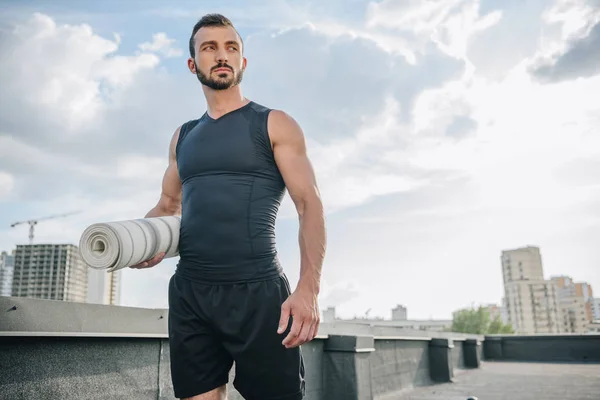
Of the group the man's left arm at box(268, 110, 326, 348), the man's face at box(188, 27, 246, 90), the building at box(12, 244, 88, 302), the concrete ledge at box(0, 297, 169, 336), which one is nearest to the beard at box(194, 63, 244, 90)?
the man's face at box(188, 27, 246, 90)

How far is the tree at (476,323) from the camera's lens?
75.1 m

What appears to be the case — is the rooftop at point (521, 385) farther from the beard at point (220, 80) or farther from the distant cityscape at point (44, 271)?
the distant cityscape at point (44, 271)

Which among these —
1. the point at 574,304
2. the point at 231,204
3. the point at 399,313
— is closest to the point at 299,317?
the point at 231,204

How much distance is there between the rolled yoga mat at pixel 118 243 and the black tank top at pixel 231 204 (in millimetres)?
167

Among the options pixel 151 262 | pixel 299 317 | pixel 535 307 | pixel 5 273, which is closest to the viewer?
pixel 299 317

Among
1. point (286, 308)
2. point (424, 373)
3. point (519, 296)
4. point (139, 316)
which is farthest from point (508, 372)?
point (519, 296)

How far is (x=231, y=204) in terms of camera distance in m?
2.05

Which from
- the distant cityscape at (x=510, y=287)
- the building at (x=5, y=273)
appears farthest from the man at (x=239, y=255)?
the building at (x=5, y=273)

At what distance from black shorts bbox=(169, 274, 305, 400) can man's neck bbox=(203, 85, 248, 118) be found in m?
0.78

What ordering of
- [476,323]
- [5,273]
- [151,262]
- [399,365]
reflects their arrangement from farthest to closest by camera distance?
1. [5,273]
2. [476,323]
3. [399,365]
4. [151,262]

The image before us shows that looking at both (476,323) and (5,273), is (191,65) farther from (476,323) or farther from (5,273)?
(5,273)

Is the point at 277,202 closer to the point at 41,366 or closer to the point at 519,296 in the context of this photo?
the point at 41,366

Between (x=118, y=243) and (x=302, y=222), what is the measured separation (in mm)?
715

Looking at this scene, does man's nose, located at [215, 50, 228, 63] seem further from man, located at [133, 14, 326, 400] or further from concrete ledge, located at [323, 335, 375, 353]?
concrete ledge, located at [323, 335, 375, 353]
